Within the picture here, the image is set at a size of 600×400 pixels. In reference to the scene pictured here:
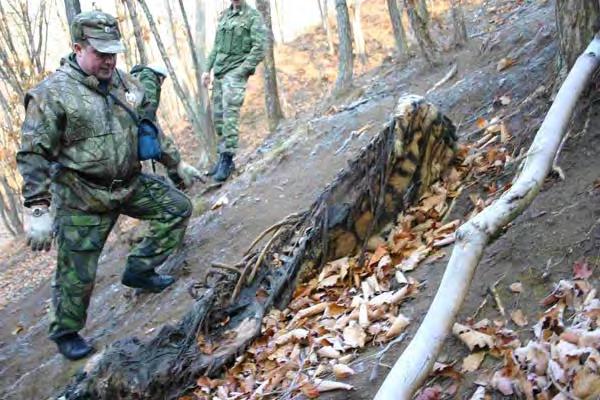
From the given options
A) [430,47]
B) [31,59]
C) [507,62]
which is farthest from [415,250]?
[31,59]

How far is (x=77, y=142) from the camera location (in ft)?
14.0

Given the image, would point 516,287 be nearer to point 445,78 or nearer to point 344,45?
point 445,78

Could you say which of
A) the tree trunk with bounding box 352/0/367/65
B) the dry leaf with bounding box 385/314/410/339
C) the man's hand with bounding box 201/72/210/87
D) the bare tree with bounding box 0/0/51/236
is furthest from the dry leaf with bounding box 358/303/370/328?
the tree trunk with bounding box 352/0/367/65

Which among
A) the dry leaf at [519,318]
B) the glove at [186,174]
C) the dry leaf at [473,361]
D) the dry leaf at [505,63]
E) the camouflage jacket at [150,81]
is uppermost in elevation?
the camouflage jacket at [150,81]

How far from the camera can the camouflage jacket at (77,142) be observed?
13.2 ft

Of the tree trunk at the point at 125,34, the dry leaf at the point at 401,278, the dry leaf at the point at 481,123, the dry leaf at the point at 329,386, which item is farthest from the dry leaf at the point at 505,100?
the tree trunk at the point at 125,34

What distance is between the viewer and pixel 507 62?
527 cm

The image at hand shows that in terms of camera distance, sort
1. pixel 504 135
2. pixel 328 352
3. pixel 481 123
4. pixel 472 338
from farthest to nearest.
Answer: pixel 481 123, pixel 504 135, pixel 328 352, pixel 472 338

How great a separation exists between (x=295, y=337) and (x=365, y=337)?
463 mm

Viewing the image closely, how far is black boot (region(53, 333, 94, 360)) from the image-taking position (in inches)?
181

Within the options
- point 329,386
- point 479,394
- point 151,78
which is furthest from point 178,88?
point 479,394

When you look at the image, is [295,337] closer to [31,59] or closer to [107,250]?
[107,250]

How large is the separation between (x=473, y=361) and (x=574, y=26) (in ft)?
7.51

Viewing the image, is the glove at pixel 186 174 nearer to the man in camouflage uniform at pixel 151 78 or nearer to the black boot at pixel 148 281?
the man in camouflage uniform at pixel 151 78
